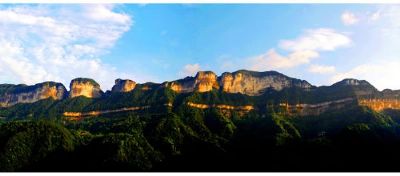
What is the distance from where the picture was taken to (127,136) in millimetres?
125000

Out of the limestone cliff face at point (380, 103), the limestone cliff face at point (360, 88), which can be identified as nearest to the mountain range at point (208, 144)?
the limestone cliff face at point (380, 103)

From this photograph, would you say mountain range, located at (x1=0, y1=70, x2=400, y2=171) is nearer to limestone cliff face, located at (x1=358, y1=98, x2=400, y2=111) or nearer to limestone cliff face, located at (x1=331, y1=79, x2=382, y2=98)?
limestone cliff face, located at (x1=358, y1=98, x2=400, y2=111)

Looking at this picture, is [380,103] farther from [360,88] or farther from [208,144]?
[208,144]

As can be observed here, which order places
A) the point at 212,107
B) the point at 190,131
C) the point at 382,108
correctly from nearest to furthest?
the point at 190,131
the point at 382,108
the point at 212,107

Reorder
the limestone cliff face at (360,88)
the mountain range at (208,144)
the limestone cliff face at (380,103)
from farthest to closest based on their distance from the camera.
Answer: the limestone cliff face at (360,88), the limestone cliff face at (380,103), the mountain range at (208,144)

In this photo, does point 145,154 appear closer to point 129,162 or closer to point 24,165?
point 129,162

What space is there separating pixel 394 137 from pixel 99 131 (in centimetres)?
7974

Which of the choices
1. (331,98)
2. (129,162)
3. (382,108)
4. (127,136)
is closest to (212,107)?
(331,98)

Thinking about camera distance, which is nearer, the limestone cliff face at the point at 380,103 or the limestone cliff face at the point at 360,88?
the limestone cliff face at the point at 380,103

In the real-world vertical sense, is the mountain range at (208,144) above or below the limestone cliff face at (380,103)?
below

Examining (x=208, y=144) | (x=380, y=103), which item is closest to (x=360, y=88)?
(x=380, y=103)

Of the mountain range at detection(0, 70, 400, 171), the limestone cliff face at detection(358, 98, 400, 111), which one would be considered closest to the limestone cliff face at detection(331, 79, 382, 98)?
the limestone cliff face at detection(358, 98, 400, 111)

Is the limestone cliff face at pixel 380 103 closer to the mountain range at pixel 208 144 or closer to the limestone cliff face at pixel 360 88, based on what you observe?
the mountain range at pixel 208 144

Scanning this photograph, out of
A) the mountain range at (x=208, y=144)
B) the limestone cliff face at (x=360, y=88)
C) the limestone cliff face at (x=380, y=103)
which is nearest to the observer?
the mountain range at (x=208, y=144)
